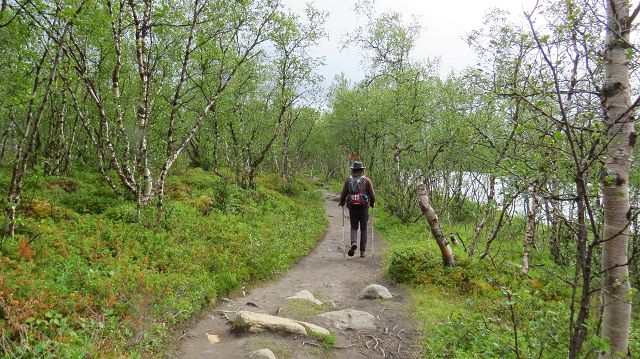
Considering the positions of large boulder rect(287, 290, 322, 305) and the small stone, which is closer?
the small stone

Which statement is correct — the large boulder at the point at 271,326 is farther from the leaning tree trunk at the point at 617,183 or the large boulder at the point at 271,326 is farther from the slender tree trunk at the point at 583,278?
the leaning tree trunk at the point at 617,183

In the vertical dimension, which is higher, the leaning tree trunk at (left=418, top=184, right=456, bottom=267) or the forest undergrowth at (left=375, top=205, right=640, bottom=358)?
the leaning tree trunk at (left=418, top=184, right=456, bottom=267)

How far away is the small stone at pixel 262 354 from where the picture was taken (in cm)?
614

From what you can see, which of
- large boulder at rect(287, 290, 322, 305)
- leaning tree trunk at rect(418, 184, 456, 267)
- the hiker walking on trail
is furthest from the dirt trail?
leaning tree trunk at rect(418, 184, 456, 267)

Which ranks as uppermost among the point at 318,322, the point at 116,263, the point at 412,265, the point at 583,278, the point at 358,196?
the point at 358,196

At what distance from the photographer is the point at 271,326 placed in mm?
7203

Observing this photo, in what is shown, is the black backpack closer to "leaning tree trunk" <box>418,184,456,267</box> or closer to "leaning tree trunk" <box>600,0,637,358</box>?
"leaning tree trunk" <box>418,184,456,267</box>

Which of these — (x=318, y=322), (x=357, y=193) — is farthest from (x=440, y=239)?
(x=318, y=322)

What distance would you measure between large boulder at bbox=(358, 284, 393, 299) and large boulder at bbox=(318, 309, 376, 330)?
1295 mm

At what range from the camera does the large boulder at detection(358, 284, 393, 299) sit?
32.1 ft

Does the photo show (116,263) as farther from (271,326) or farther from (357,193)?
(357,193)

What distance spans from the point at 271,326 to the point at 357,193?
666 centimetres

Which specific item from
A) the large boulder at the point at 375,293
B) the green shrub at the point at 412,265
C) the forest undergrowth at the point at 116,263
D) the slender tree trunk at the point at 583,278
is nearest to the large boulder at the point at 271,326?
the forest undergrowth at the point at 116,263

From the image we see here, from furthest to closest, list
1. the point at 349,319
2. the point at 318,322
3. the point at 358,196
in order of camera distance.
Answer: the point at 358,196 → the point at 349,319 → the point at 318,322
